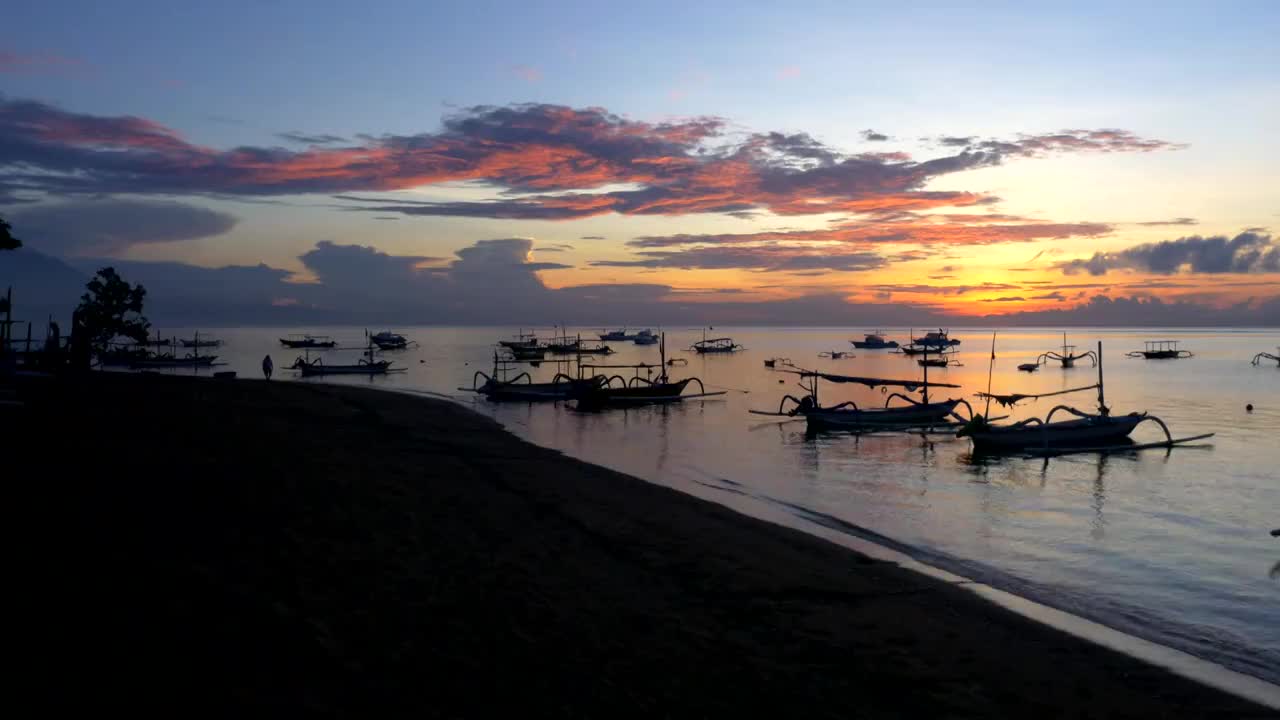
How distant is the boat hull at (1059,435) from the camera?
109 feet

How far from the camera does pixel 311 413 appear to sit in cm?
3203

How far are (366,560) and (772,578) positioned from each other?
565cm

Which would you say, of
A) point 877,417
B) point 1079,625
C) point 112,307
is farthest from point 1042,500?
point 112,307

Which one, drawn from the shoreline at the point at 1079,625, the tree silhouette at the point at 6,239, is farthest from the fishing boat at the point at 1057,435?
the tree silhouette at the point at 6,239

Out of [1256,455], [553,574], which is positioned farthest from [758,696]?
[1256,455]

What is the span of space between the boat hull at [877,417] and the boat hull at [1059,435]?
7.09 metres

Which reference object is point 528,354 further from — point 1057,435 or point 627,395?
point 1057,435

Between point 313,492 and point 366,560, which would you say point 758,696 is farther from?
point 313,492

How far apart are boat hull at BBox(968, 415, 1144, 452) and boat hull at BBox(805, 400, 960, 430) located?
23.3 feet


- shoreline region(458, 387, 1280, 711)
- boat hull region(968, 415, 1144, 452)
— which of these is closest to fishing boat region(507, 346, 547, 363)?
boat hull region(968, 415, 1144, 452)

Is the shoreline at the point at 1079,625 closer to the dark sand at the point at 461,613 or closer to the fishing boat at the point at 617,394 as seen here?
the dark sand at the point at 461,613

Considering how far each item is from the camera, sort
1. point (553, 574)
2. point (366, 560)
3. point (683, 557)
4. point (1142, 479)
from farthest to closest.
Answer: point (1142, 479), point (683, 557), point (553, 574), point (366, 560)

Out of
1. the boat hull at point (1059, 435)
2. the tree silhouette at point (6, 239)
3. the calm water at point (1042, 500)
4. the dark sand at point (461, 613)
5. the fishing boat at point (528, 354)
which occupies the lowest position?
the calm water at point (1042, 500)

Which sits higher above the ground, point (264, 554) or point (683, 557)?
point (264, 554)
